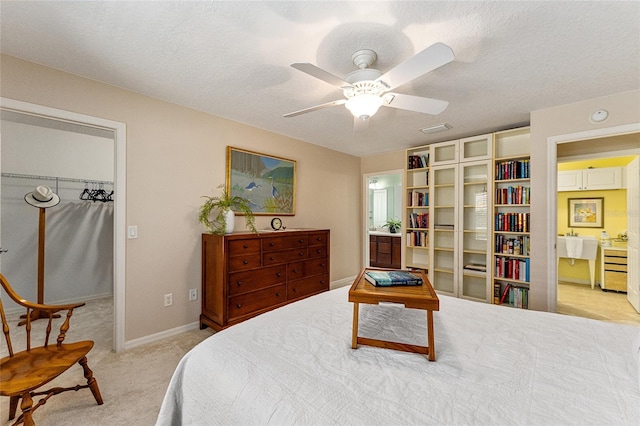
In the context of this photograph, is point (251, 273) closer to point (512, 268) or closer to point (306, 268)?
point (306, 268)

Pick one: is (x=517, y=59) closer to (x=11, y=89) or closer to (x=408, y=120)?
(x=408, y=120)

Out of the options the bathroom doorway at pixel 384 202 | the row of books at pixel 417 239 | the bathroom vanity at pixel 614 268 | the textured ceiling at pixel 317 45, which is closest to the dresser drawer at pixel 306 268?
the row of books at pixel 417 239

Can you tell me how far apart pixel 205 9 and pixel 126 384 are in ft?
8.39

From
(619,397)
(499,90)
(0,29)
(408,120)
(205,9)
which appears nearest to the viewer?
(619,397)

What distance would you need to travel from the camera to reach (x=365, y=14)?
1.51 meters

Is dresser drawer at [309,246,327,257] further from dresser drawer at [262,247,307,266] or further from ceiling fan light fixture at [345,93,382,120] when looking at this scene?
ceiling fan light fixture at [345,93,382,120]

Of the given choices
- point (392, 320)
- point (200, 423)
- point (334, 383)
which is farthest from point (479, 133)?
point (200, 423)

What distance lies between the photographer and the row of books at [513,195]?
10.8ft

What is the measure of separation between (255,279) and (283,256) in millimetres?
445

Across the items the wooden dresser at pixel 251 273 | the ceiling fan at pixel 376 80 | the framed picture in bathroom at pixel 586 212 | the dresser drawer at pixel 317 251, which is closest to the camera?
the ceiling fan at pixel 376 80

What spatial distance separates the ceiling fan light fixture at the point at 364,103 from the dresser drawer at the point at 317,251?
2.13 m

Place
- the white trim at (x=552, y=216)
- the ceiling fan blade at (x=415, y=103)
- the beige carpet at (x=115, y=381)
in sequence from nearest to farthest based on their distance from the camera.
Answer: the beige carpet at (x=115, y=381) → the ceiling fan blade at (x=415, y=103) → the white trim at (x=552, y=216)

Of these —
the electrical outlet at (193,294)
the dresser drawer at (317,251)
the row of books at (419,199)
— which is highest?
the row of books at (419,199)

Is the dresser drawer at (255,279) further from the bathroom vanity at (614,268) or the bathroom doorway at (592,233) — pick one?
the bathroom vanity at (614,268)
